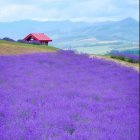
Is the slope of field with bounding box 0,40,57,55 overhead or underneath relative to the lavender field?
overhead

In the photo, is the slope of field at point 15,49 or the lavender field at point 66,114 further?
the slope of field at point 15,49

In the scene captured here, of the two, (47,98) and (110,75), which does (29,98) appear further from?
(110,75)

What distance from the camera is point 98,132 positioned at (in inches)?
234

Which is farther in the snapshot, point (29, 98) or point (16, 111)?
point (29, 98)

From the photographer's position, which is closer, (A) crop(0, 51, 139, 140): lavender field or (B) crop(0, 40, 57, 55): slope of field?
(A) crop(0, 51, 139, 140): lavender field

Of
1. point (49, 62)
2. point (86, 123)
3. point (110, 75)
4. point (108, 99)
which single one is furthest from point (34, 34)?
point (86, 123)

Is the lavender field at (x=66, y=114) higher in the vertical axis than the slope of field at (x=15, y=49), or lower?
lower

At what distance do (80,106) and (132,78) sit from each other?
767cm

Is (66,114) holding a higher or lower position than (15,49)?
lower

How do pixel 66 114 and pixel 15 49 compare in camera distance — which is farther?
pixel 15 49

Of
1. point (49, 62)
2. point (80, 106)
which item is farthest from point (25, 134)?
point (49, 62)

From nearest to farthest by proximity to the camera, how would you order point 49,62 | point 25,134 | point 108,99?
1. point 25,134
2. point 108,99
3. point 49,62

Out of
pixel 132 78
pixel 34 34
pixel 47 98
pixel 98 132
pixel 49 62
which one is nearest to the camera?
pixel 98 132

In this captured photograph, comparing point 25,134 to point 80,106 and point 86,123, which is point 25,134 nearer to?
point 86,123
